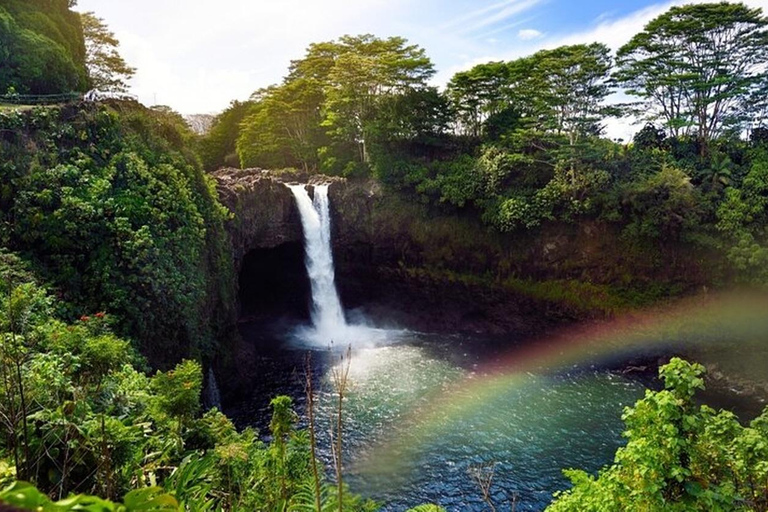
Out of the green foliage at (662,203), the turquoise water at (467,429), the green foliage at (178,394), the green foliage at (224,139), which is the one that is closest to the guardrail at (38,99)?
the green foliage at (178,394)

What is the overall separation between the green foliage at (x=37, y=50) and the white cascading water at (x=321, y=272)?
11623 millimetres

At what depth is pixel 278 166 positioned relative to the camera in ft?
123

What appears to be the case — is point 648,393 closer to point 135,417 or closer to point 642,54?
point 135,417

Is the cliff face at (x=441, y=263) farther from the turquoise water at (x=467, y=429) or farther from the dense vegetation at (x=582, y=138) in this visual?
the turquoise water at (x=467, y=429)

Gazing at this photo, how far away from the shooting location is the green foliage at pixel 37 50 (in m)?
16.5

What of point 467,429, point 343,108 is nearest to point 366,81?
point 343,108

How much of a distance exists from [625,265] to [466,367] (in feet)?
33.4

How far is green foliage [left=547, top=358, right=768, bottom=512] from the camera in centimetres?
519

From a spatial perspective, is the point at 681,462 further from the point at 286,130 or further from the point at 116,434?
the point at 286,130

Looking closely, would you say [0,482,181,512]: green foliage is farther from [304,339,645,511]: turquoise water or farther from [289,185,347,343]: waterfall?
[289,185,347,343]: waterfall

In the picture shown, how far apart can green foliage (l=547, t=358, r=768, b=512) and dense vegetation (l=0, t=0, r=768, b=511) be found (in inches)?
1.1

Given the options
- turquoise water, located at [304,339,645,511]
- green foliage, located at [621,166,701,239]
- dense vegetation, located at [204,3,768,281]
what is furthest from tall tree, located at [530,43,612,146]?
turquoise water, located at [304,339,645,511]

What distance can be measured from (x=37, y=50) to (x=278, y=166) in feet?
67.8

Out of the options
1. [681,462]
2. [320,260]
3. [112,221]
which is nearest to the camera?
[681,462]
